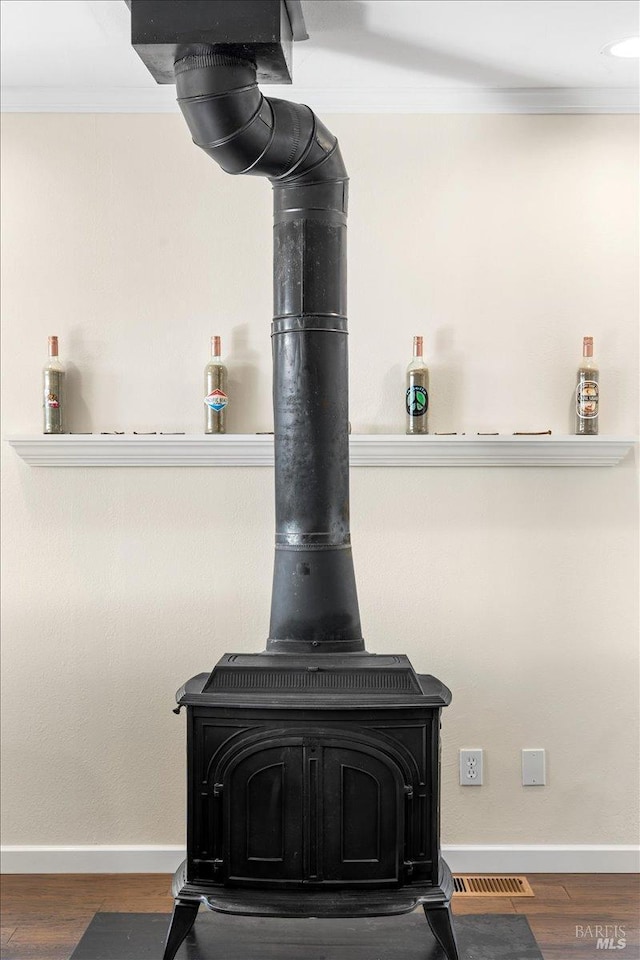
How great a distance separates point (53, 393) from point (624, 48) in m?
2.00

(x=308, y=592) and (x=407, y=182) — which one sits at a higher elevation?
Result: (x=407, y=182)

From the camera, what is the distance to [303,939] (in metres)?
2.53

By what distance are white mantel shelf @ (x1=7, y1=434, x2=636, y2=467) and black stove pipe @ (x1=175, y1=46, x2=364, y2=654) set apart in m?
0.37

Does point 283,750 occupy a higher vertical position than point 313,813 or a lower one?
higher

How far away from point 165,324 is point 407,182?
918mm

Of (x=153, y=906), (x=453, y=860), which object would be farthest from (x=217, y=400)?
(x=453, y=860)

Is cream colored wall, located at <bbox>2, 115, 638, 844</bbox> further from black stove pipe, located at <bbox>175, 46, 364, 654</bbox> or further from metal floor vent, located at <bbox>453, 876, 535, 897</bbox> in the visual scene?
black stove pipe, located at <bbox>175, 46, 364, 654</bbox>

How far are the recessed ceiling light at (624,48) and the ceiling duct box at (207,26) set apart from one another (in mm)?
1002

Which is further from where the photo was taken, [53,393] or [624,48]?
[53,393]

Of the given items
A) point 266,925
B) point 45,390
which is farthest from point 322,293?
point 266,925

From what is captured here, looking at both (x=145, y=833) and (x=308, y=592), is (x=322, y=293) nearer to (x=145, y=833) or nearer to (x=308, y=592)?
(x=308, y=592)

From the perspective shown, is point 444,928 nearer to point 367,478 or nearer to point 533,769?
point 533,769

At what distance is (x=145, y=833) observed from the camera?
9.75 feet

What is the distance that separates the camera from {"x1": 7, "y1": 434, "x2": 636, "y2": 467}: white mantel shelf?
290 centimetres
